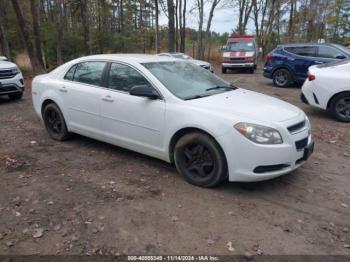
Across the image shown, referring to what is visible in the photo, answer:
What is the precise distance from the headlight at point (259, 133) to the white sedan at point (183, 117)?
0.01 metres

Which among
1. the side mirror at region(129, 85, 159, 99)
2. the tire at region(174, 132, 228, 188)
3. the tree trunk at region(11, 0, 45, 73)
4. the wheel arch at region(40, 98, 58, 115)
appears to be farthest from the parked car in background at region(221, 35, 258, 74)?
the tire at region(174, 132, 228, 188)

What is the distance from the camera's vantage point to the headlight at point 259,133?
3816mm

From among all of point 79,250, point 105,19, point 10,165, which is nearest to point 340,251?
point 79,250

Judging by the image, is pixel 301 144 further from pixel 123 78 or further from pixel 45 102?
pixel 45 102

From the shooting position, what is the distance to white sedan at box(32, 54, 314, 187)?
3879mm

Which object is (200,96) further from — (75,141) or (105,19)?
(105,19)

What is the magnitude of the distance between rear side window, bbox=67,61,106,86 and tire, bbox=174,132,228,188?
1819mm

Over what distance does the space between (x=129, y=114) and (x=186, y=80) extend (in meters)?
0.93

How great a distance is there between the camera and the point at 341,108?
7.60m

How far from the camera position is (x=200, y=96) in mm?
4543

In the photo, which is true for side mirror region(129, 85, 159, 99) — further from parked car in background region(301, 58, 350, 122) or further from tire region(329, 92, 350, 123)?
tire region(329, 92, 350, 123)

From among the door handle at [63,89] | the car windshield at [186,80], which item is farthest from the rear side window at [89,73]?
the car windshield at [186,80]

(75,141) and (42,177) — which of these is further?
(75,141)

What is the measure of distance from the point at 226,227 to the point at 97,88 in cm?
292
